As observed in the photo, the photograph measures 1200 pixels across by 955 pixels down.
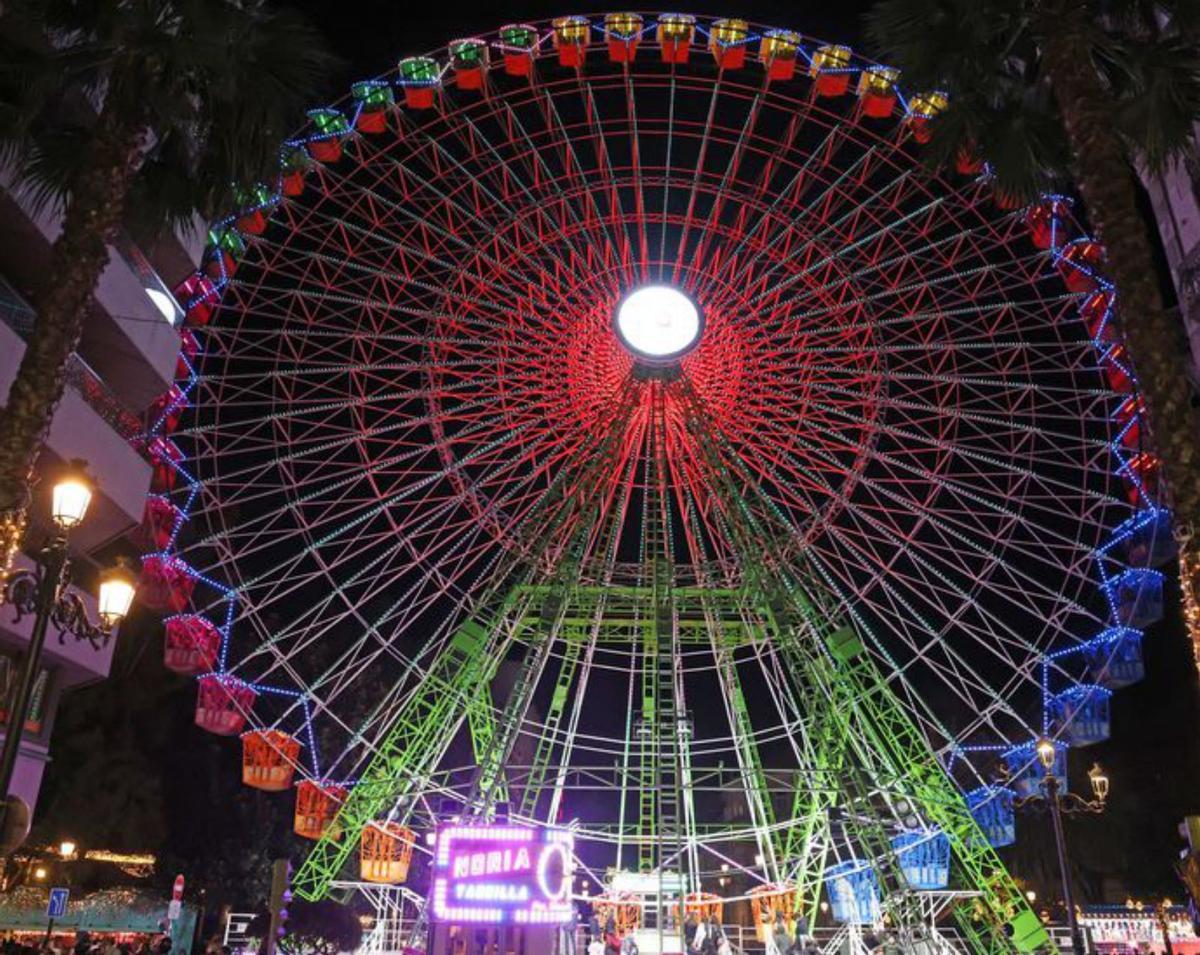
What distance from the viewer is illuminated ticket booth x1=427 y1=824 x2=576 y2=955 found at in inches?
511

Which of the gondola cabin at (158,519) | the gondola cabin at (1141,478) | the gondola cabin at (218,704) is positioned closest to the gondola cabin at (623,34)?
the gondola cabin at (158,519)

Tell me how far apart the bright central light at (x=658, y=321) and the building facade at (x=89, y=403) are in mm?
10384

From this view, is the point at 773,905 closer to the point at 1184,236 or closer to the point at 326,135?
the point at 1184,236

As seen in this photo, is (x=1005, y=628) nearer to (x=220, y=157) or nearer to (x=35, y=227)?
(x=220, y=157)

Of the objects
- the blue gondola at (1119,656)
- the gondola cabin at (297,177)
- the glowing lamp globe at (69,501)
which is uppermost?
the gondola cabin at (297,177)

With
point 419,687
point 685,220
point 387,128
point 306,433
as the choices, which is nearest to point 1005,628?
point 685,220

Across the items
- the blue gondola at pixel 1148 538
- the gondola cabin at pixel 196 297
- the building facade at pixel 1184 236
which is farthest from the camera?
the gondola cabin at pixel 196 297

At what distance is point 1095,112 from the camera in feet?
35.8

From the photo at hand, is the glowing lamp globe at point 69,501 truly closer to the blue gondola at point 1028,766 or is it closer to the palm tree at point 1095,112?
the palm tree at point 1095,112

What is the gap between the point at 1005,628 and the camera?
77.9 feet

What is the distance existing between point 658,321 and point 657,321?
2cm

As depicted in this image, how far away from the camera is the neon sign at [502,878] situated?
1300cm

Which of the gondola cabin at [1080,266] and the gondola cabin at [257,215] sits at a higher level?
the gondola cabin at [257,215]

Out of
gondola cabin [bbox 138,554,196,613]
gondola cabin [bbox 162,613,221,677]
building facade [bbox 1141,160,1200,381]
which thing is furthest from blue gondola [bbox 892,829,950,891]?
gondola cabin [bbox 138,554,196,613]
